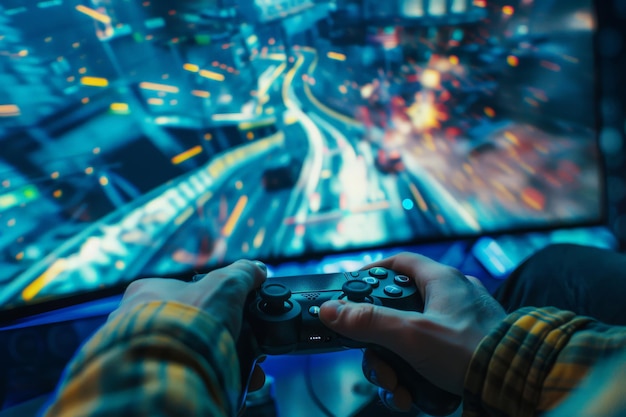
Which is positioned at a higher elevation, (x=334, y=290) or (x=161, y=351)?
(x=161, y=351)

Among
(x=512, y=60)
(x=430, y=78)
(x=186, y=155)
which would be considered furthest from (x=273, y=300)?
(x=512, y=60)

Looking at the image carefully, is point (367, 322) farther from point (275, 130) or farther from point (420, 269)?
point (275, 130)

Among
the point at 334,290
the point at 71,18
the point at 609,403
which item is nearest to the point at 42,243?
the point at 71,18

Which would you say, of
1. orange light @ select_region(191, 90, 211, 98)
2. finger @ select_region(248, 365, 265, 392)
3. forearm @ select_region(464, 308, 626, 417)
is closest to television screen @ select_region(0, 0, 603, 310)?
orange light @ select_region(191, 90, 211, 98)

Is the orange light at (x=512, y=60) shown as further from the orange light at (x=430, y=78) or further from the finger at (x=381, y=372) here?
the finger at (x=381, y=372)

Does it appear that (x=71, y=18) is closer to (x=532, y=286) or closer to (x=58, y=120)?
(x=58, y=120)
